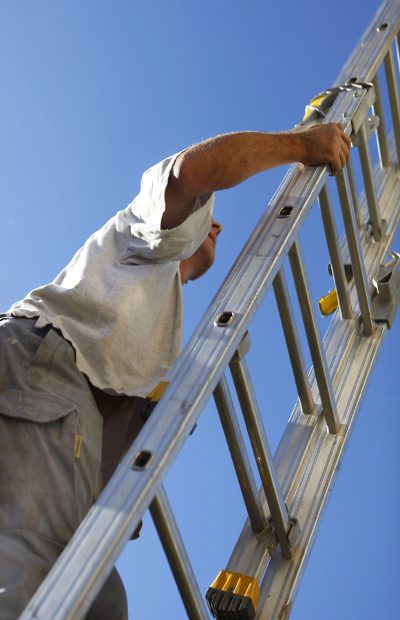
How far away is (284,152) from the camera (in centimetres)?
292

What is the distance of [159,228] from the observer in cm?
282

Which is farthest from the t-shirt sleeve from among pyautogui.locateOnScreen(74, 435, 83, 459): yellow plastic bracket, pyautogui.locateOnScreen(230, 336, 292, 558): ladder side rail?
pyautogui.locateOnScreen(74, 435, 83, 459): yellow plastic bracket

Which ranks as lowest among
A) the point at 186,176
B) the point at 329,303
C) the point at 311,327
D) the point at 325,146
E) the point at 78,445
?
the point at 329,303

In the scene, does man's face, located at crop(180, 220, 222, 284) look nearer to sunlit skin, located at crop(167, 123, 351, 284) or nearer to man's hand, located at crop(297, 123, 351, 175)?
sunlit skin, located at crop(167, 123, 351, 284)

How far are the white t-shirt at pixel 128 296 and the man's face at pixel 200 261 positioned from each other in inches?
11.2

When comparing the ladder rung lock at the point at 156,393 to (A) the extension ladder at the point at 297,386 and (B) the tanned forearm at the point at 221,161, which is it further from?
(B) the tanned forearm at the point at 221,161

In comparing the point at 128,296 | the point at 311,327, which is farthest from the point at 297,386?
the point at 128,296

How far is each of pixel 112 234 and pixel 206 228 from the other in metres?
0.29

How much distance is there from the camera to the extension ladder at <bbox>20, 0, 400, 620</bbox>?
1.88 meters

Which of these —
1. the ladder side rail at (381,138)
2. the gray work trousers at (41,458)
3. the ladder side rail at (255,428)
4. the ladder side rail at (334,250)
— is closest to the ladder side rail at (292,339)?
the ladder side rail at (255,428)

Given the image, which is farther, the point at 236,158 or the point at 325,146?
the point at 325,146

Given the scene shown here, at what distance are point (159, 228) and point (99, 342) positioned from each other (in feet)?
1.32

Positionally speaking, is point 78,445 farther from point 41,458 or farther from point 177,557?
point 177,557

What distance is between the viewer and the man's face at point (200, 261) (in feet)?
10.6
